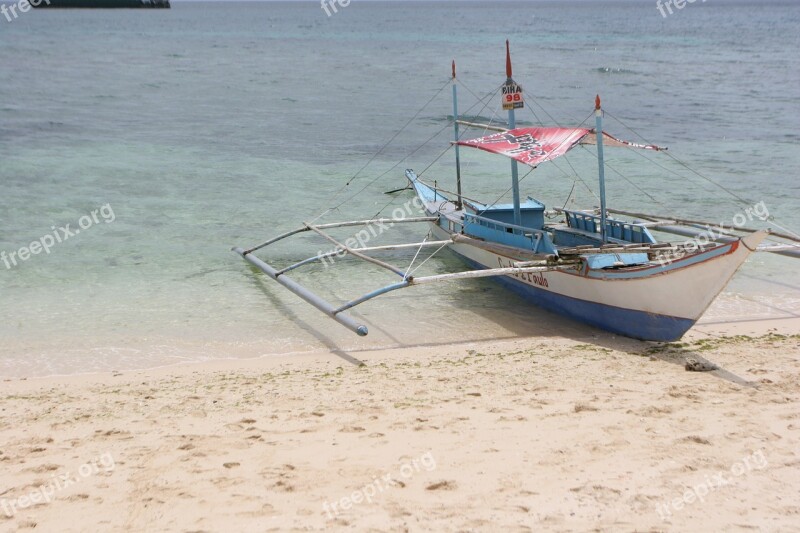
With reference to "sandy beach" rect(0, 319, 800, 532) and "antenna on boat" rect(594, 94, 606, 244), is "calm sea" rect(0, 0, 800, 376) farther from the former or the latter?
"sandy beach" rect(0, 319, 800, 532)

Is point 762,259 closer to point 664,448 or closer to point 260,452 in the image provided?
point 664,448

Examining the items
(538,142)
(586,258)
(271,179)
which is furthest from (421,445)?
(271,179)

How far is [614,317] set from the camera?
9711mm

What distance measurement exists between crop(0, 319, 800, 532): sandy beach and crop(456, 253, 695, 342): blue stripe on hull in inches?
12.0

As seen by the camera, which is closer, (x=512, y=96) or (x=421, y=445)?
(x=421, y=445)

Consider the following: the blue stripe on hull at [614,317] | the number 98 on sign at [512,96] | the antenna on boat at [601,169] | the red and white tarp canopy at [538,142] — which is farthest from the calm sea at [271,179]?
the number 98 on sign at [512,96]

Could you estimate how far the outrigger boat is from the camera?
8.64 m

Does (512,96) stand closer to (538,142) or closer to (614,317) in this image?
(538,142)

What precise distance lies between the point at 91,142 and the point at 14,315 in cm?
1509

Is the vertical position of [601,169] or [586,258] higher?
[601,169]

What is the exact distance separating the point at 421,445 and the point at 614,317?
4200mm

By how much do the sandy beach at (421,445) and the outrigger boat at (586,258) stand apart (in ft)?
2.37

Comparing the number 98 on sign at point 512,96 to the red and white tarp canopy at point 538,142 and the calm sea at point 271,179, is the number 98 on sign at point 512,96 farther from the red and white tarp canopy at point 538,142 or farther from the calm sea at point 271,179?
the calm sea at point 271,179

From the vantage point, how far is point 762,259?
13.4 meters
